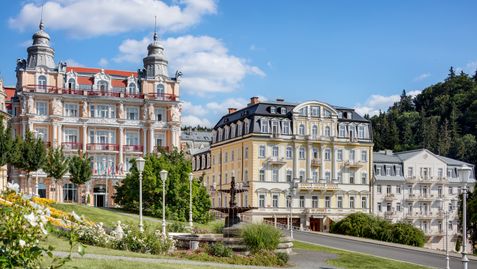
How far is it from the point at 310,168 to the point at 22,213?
66498mm

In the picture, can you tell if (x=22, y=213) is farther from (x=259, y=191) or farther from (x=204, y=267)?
(x=259, y=191)

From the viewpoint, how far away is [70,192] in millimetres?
69438

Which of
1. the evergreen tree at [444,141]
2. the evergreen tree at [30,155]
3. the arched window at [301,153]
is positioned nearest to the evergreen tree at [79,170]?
the evergreen tree at [30,155]

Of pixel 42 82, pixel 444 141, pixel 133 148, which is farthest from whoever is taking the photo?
pixel 444 141

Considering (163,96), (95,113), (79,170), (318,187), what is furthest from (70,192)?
(318,187)

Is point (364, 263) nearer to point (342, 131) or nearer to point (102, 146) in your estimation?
point (102, 146)

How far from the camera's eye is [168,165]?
187 feet

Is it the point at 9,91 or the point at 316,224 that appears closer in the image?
the point at 316,224

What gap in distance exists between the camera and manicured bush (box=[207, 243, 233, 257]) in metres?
27.3

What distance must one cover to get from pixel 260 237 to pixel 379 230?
2979cm

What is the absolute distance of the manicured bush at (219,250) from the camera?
27266mm

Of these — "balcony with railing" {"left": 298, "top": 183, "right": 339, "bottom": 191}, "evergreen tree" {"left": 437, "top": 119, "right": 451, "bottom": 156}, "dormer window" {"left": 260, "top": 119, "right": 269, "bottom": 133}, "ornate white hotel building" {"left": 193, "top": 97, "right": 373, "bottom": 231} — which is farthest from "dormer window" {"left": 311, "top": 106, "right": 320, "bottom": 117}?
"evergreen tree" {"left": 437, "top": 119, "right": 451, "bottom": 156}

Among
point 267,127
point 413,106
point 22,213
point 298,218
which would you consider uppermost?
point 413,106

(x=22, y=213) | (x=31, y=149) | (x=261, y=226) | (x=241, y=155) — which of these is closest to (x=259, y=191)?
(x=241, y=155)
